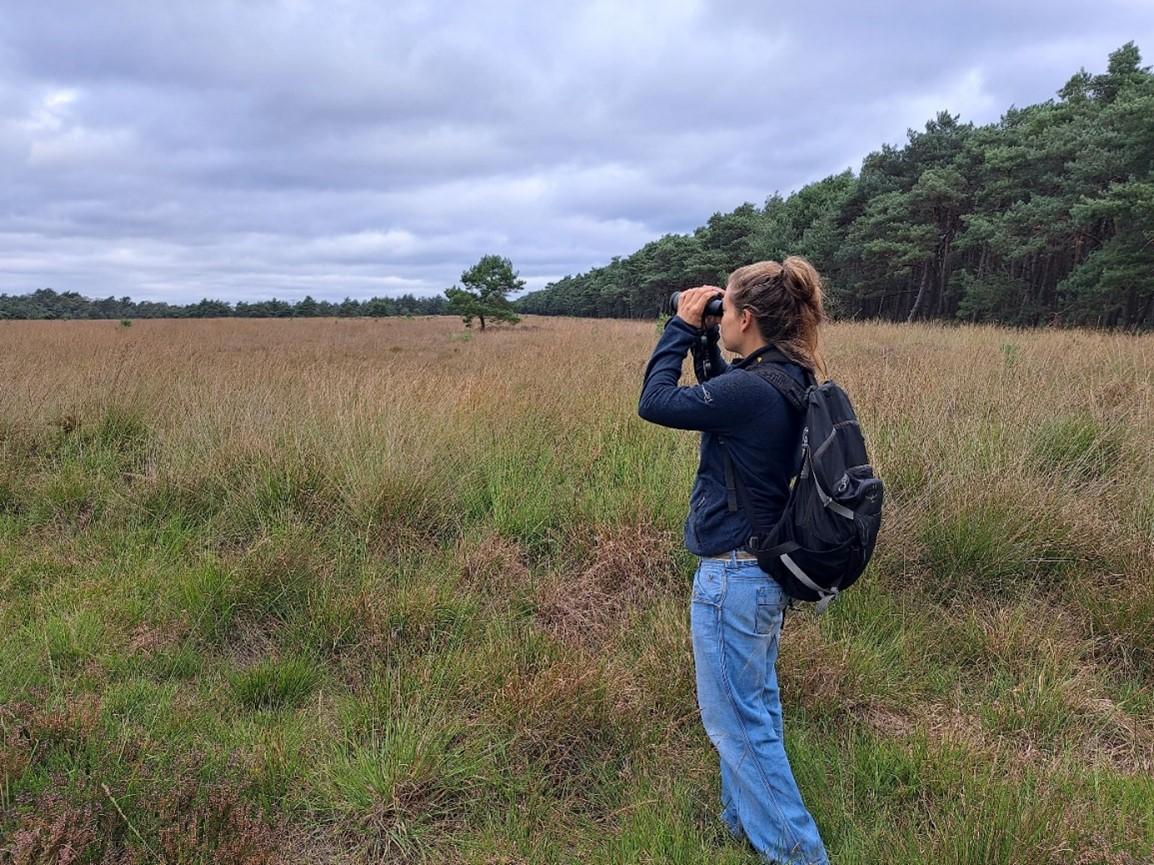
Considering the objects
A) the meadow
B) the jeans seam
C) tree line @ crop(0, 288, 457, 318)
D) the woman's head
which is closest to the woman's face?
the woman's head

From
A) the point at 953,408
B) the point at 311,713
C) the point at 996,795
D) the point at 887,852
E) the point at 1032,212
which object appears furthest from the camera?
the point at 1032,212

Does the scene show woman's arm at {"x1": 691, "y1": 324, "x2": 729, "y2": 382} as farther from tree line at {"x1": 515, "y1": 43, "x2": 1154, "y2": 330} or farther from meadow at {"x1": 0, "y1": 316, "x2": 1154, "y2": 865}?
tree line at {"x1": 515, "y1": 43, "x2": 1154, "y2": 330}

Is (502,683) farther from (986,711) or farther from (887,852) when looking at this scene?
(986,711)

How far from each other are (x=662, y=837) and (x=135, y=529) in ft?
13.7

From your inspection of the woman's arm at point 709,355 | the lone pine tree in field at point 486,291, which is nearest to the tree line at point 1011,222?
the lone pine tree in field at point 486,291

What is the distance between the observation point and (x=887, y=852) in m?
1.93

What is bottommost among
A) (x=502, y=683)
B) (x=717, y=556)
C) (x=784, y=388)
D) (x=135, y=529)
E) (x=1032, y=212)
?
(x=502, y=683)

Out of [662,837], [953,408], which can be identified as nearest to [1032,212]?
[953,408]

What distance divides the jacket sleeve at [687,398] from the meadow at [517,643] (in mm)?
1363

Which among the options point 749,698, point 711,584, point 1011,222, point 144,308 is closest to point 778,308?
point 711,584

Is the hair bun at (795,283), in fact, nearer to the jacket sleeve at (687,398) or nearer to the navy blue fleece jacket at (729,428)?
the navy blue fleece jacket at (729,428)

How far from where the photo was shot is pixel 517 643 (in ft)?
9.86

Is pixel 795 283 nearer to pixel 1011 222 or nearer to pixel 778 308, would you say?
pixel 778 308

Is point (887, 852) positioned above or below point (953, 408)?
below
